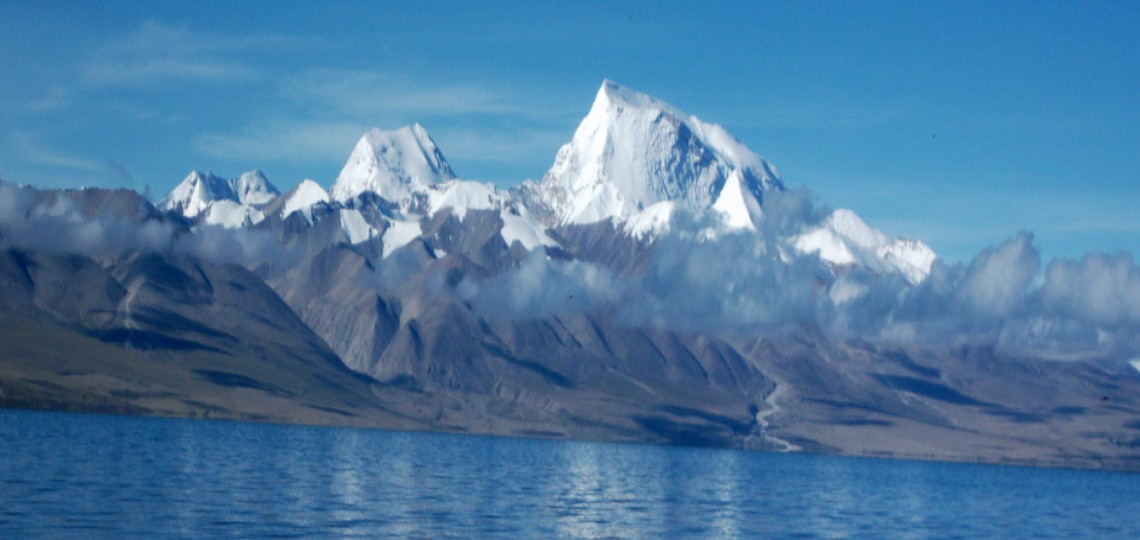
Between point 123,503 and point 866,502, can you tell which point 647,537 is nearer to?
point 123,503

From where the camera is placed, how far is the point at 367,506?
121688mm

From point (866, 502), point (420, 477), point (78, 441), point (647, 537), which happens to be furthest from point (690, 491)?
point (78, 441)

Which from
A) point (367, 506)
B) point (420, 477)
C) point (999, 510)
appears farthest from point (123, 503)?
point (999, 510)

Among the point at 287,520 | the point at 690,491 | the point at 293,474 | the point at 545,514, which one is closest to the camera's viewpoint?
the point at 287,520

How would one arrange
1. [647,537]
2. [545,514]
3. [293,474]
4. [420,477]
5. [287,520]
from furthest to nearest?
1. [420,477]
2. [293,474]
3. [545,514]
4. [647,537]
5. [287,520]

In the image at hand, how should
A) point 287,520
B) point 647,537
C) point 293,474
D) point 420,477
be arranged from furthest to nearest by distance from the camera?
point 420,477
point 293,474
point 647,537
point 287,520

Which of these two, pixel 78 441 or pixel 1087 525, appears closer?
pixel 1087 525

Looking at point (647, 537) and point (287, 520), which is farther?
point (647, 537)

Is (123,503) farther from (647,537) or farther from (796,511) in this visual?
(796,511)

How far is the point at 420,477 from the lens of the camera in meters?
171

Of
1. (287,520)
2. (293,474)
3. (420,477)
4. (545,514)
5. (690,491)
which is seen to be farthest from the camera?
(690,491)

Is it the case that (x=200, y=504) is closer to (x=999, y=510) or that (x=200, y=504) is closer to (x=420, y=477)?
(x=420, y=477)

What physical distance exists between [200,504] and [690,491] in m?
90.8

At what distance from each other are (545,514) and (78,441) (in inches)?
3789
